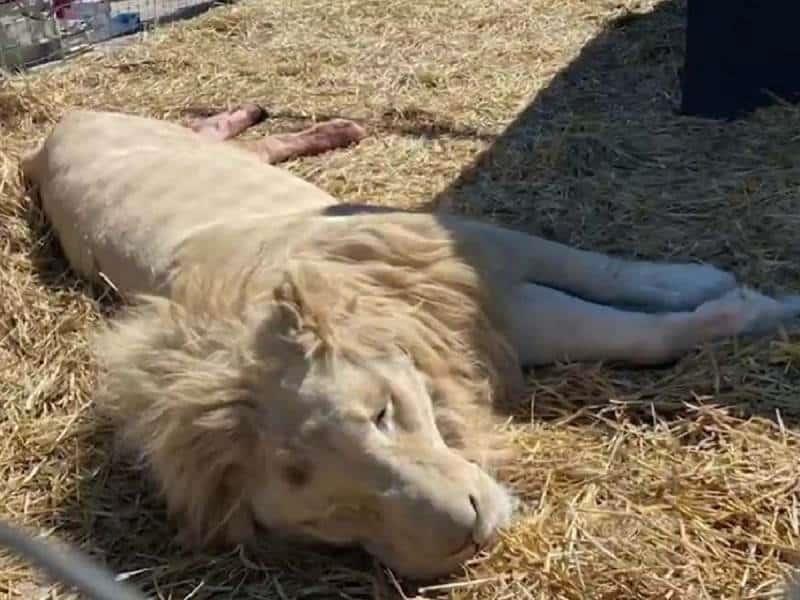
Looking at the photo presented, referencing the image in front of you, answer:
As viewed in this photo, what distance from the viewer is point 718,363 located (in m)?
2.83

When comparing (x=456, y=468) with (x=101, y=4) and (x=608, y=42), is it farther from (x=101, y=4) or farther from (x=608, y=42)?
(x=101, y=4)

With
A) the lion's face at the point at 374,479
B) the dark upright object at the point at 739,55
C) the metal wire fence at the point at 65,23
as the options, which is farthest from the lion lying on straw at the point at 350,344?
the metal wire fence at the point at 65,23

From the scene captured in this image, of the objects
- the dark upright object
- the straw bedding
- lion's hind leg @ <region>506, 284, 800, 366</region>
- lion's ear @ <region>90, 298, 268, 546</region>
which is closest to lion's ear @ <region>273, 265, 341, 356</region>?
lion's ear @ <region>90, 298, 268, 546</region>

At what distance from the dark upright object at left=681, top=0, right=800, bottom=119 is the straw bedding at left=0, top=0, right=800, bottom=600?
0.12 meters

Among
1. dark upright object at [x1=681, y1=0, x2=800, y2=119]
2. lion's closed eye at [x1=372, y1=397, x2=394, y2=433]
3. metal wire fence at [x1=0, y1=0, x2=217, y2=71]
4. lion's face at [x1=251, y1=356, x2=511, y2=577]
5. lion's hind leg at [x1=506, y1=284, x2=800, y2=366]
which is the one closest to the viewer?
lion's face at [x1=251, y1=356, x2=511, y2=577]

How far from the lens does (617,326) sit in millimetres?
2893

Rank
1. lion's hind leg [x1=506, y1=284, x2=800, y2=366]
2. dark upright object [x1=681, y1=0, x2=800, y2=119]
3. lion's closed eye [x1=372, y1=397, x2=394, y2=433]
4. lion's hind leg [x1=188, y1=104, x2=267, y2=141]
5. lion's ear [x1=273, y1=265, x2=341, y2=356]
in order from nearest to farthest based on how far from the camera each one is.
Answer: lion's closed eye [x1=372, y1=397, x2=394, y2=433] → lion's ear [x1=273, y1=265, x2=341, y2=356] → lion's hind leg [x1=506, y1=284, x2=800, y2=366] → dark upright object [x1=681, y1=0, x2=800, y2=119] → lion's hind leg [x1=188, y1=104, x2=267, y2=141]

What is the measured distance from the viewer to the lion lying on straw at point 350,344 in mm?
2264

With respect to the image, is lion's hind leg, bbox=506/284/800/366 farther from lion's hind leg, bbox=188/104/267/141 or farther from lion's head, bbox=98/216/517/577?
lion's hind leg, bbox=188/104/267/141

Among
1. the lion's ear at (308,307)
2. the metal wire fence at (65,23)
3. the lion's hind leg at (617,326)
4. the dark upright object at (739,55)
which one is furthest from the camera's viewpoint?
the metal wire fence at (65,23)

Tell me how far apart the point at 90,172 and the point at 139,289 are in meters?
0.86

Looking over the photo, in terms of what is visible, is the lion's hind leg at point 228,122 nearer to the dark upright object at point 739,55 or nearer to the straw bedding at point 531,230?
the straw bedding at point 531,230

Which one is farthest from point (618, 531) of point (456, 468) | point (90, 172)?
point (90, 172)

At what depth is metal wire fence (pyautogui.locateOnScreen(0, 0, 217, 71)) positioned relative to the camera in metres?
6.27
